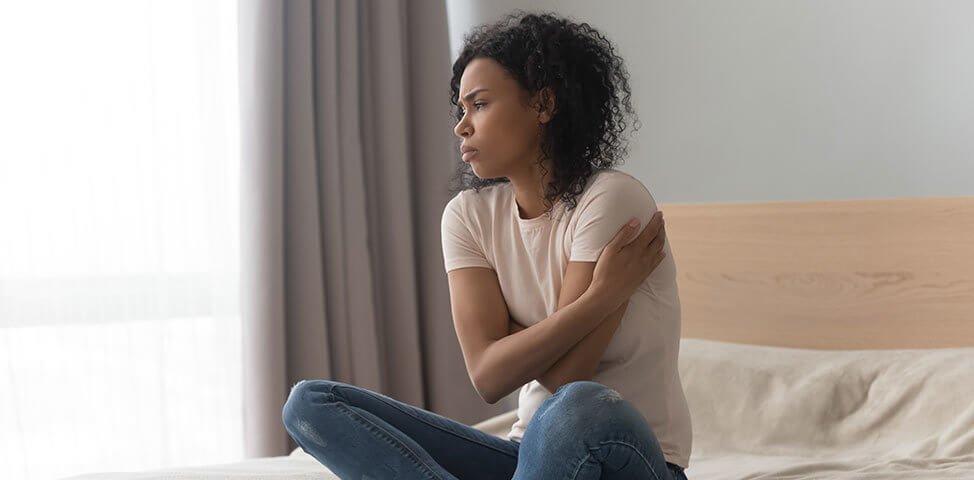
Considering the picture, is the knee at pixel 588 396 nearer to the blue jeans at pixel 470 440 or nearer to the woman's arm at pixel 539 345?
the blue jeans at pixel 470 440

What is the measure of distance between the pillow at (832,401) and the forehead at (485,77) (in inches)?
38.0

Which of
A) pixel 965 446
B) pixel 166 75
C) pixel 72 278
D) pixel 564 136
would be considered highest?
pixel 166 75

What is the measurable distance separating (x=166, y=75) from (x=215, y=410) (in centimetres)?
93

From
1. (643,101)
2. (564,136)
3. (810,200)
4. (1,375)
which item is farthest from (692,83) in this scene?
(1,375)

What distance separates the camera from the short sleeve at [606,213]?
1399 mm

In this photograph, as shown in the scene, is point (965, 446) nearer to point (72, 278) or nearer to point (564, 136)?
point (564, 136)

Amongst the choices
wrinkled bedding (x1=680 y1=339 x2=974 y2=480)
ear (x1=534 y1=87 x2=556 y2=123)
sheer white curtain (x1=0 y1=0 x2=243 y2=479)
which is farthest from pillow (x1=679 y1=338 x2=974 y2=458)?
sheer white curtain (x1=0 y1=0 x2=243 y2=479)

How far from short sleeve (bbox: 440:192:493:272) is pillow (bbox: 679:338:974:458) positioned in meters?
0.79

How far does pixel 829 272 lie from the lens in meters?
2.26

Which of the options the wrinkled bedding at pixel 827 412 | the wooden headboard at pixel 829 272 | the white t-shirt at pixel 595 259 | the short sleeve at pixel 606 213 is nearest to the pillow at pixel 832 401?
the wrinkled bedding at pixel 827 412

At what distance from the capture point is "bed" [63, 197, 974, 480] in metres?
1.79

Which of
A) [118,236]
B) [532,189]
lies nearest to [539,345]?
[532,189]

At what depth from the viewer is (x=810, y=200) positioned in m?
2.36

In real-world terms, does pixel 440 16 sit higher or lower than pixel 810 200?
higher
